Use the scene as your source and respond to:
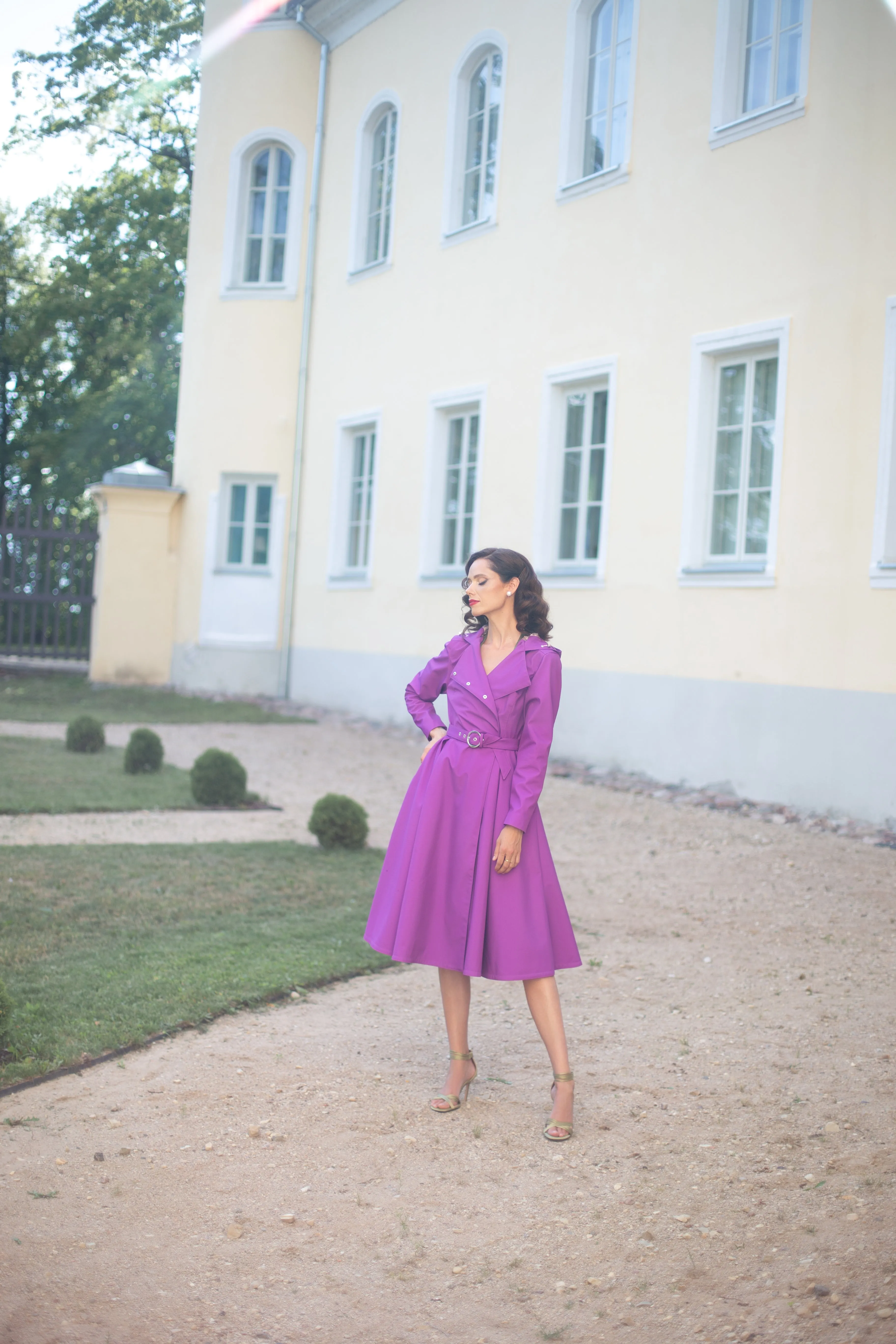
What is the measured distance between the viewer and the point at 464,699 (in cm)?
379

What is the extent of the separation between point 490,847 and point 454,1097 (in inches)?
32.3

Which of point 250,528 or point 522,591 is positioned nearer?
point 522,591

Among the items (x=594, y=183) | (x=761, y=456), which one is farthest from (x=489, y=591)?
(x=594, y=183)

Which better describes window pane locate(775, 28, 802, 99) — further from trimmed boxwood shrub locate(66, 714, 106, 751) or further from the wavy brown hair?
trimmed boxwood shrub locate(66, 714, 106, 751)

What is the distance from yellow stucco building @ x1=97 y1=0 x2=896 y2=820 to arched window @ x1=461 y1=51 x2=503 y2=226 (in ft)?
0.14

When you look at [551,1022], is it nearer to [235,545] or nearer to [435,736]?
[435,736]

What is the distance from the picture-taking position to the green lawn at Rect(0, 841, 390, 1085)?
4.41m

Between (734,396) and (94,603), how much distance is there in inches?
426

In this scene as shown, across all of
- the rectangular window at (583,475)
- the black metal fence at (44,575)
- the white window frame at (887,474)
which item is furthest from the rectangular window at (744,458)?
the black metal fence at (44,575)

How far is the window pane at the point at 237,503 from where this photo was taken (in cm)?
1728

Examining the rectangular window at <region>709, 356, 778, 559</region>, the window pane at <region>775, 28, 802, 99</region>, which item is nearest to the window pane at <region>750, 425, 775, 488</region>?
the rectangular window at <region>709, 356, 778, 559</region>

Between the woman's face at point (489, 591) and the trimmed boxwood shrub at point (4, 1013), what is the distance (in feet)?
6.48

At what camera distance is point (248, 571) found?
55.4ft

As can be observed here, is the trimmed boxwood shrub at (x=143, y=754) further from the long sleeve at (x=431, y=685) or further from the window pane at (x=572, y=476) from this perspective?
the long sleeve at (x=431, y=685)
